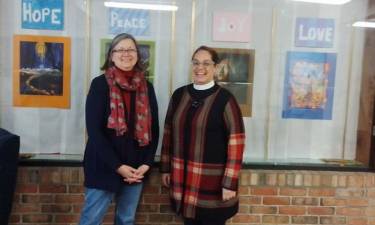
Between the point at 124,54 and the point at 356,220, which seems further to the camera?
the point at 356,220

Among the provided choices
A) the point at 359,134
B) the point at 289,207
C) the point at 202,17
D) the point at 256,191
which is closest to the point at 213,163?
the point at 256,191

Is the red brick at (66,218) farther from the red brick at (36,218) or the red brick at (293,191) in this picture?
the red brick at (293,191)

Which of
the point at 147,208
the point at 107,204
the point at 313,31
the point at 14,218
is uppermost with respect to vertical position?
the point at 313,31

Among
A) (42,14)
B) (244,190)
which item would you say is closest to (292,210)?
(244,190)

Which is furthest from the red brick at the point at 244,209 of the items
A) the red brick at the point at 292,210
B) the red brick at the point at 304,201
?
the red brick at the point at 304,201

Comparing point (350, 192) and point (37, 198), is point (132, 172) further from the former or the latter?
point (350, 192)

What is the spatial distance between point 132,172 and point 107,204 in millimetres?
322

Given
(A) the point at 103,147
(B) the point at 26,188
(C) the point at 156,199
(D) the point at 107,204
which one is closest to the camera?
(A) the point at 103,147

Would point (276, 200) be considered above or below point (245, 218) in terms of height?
above

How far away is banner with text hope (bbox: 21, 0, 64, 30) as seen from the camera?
144 inches

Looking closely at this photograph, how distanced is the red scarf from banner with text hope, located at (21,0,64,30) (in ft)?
3.20

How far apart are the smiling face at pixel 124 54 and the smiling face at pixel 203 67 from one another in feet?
1.45

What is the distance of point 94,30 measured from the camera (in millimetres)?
3734

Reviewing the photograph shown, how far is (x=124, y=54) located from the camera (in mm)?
2986
